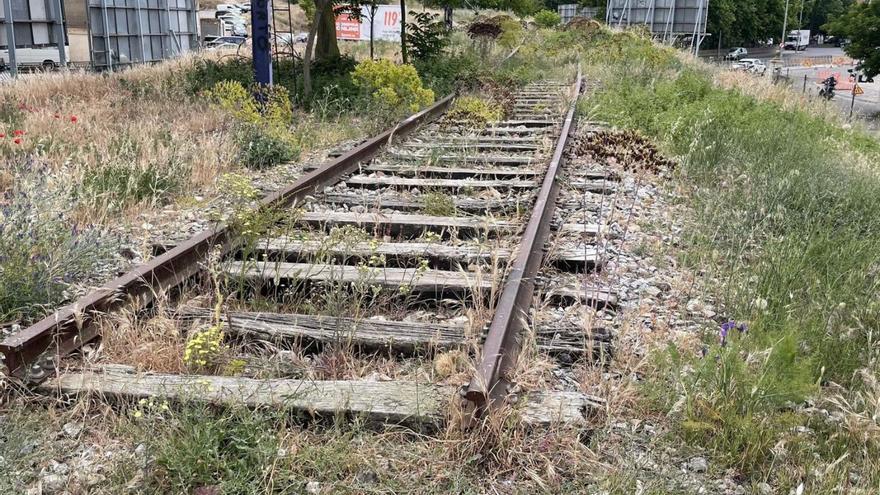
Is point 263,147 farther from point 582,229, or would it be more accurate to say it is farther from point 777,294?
point 777,294

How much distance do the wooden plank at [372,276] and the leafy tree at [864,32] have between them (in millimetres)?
45480

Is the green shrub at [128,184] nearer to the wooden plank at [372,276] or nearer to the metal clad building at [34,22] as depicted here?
the wooden plank at [372,276]

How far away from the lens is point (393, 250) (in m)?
4.67

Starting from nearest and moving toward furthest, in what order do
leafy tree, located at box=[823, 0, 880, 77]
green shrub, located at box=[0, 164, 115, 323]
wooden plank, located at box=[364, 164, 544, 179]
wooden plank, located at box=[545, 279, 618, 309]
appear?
1. green shrub, located at box=[0, 164, 115, 323]
2. wooden plank, located at box=[545, 279, 618, 309]
3. wooden plank, located at box=[364, 164, 544, 179]
4. leafy tree, located at box=[823, 0, 880, 77]

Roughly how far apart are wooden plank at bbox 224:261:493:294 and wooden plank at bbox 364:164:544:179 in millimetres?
2761

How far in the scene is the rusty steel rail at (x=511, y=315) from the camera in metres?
2.84

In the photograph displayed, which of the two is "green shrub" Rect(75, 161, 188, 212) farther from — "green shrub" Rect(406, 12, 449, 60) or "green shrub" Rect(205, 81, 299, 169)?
"green shrub" Rect(406, 12, 449, 60)

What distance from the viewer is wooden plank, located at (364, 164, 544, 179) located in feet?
22.7

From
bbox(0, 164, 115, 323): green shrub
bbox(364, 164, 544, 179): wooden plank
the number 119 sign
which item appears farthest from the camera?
the number 119 sign

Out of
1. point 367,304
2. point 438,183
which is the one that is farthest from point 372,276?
Answer: point 438,183

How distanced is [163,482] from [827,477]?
Answer: 215cm

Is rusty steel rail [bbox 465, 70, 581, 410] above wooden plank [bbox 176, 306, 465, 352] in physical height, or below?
above

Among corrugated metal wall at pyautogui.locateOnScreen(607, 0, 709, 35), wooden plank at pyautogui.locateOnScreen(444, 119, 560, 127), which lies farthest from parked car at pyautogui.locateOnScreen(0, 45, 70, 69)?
corrugated metal wall at pyautogui.locateOnScreen(607, 0, 709, 35)

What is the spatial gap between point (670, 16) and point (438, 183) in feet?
109
